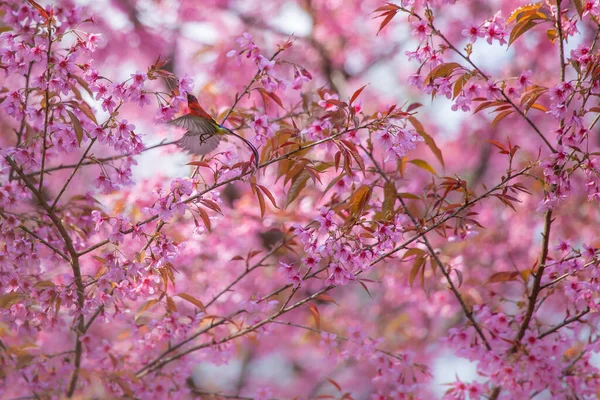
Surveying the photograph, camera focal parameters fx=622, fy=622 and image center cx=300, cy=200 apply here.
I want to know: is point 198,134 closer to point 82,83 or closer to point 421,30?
point 82,83

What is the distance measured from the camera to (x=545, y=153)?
248 inches

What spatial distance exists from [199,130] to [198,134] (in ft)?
0.07

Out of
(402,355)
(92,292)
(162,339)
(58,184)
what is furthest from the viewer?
(58,184)

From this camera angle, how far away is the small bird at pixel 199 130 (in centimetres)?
193

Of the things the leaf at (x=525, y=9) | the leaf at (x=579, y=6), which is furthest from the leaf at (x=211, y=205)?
the leaf at (x=579, y=6)

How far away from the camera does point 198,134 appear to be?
198 centimetres

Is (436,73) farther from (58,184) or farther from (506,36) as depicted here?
(58,184)

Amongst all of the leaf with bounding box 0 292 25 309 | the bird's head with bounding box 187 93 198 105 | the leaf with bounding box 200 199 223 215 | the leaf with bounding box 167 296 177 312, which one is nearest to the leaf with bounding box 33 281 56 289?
the leaf with bounding box 0 292 25 309

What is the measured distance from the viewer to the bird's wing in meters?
1.93

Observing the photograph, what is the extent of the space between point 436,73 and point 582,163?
0.52m

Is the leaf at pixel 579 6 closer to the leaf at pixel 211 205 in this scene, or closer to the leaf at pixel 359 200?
the leaf at pixel 359 200

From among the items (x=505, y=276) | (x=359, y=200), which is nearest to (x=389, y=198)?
(x=359, y=200)

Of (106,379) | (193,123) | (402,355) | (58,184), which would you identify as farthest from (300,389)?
(193,123)

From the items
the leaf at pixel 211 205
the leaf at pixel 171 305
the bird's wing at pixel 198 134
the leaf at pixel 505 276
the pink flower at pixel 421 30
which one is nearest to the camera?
the leaf at pixel 211 205
